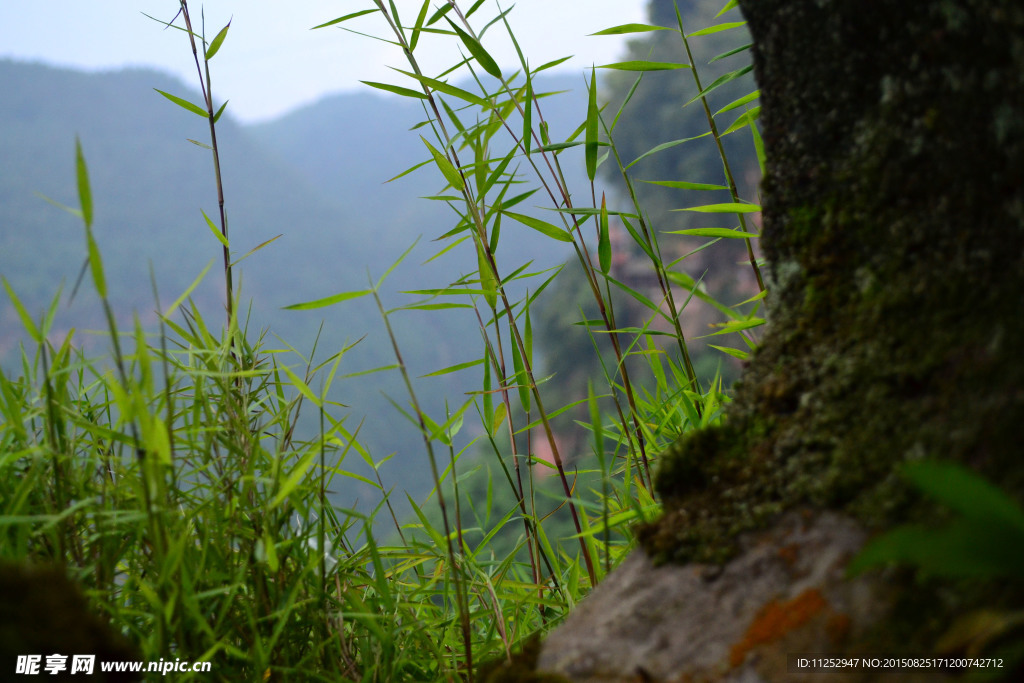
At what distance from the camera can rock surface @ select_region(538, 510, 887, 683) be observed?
1.20 feet

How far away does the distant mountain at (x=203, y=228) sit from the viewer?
1308 inches

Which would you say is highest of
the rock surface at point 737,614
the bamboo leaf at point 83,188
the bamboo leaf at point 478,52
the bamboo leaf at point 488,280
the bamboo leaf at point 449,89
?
the bamboo leaf at point 478,52

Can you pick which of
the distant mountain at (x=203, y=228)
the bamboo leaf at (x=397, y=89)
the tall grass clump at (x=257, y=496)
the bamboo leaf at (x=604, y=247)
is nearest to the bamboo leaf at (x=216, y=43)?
the tall grass clump at (x=257, y=496)

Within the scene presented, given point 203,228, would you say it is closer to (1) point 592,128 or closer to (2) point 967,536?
(1) point 592,128

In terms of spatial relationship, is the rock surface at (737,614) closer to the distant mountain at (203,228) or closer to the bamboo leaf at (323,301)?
the bamboo leaf at (323,301)

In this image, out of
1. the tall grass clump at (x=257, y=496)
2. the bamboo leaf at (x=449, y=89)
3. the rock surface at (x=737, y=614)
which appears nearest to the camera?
the rock surface at (x=737, y=614)

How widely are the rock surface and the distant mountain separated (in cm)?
2968

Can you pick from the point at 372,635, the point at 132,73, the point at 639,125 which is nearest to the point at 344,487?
the point at 639,125

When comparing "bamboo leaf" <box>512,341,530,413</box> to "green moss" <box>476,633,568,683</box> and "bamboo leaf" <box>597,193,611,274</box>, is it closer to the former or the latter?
"bamboo leaf" <box>597,193,611,274</box>

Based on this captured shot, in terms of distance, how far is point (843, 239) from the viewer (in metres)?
0.49

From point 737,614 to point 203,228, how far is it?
145ft

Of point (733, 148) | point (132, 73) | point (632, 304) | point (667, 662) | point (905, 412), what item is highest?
point (132, 73)

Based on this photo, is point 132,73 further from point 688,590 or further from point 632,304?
point 688,590

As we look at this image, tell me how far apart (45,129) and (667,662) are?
54872 millimetres
